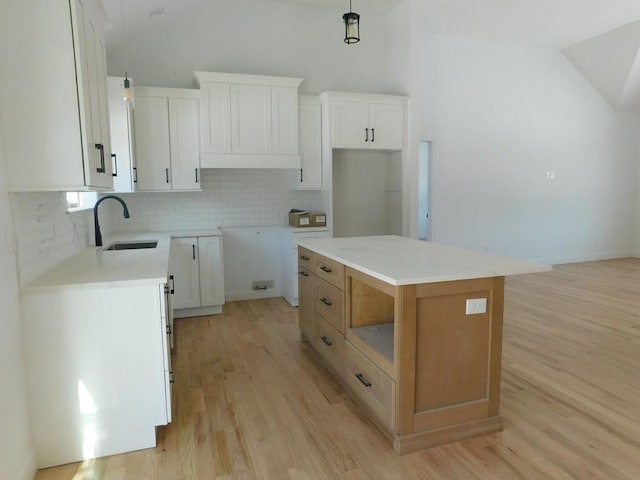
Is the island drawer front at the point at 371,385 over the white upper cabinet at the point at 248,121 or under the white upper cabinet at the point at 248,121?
under

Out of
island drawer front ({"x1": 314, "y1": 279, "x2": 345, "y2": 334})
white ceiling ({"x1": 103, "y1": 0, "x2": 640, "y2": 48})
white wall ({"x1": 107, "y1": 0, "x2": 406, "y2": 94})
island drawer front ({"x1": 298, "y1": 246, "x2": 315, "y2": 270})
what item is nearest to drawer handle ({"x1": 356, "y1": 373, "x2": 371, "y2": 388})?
island drawer front ({"x1": 314, "y1": 279, "x2": 345, "y2": 334})

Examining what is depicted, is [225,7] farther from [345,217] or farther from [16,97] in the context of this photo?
[16,97]

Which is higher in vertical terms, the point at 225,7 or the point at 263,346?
the point at 225,7

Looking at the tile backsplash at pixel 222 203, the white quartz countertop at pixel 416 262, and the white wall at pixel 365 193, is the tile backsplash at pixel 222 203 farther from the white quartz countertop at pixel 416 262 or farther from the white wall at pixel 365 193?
the white quartz countertop at pixel 416 262

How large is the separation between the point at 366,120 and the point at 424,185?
2.67 metres

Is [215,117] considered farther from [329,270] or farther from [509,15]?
[509,15]

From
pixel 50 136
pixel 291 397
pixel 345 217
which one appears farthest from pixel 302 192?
pixel 50 136

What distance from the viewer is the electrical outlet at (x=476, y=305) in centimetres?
212

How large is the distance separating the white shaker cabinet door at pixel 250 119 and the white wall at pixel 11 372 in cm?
284

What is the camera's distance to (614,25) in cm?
579

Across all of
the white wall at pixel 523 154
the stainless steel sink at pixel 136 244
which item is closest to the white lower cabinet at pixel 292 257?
the stainless steel sink at pixel 136 244

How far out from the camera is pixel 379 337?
243 cm

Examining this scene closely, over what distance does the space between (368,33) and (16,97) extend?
4.61m

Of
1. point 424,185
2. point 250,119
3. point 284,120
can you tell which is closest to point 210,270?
point 250,119
